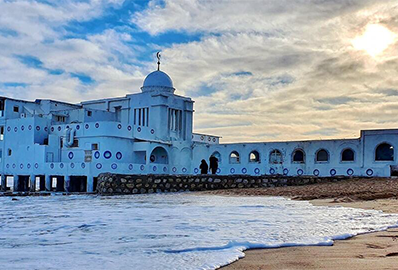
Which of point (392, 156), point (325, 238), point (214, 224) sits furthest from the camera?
point (392, 156)

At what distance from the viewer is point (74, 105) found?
122 feet

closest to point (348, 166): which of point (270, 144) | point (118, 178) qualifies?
point (270, 144)

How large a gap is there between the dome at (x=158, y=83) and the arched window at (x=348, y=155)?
15.4 meters

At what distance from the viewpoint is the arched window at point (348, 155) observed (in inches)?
1011

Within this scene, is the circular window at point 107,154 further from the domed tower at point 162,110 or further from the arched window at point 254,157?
the arched window at point 254,157

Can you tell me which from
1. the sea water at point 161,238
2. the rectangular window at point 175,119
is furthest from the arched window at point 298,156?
the sea water at point 161,238

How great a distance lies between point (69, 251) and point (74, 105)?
Answer: 1376 inches

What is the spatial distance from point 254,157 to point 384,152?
28.3ft

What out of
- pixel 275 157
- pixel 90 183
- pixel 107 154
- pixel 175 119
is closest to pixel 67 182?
pixel 90 183

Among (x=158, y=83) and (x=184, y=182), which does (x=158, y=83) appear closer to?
(x=158, y=83)

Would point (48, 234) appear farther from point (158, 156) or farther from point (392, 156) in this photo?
point (158, 156)

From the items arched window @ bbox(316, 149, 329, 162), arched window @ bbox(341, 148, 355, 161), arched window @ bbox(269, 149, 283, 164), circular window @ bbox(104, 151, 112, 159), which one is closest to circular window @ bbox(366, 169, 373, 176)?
arched window @ bbox(341, 148, 355, 161)

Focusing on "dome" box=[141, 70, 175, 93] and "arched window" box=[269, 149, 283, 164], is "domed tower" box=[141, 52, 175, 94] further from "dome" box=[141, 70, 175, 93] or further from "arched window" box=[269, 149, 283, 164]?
"arched window" box=[269, 149, 283, 164]

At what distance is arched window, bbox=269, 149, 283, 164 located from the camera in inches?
1113
